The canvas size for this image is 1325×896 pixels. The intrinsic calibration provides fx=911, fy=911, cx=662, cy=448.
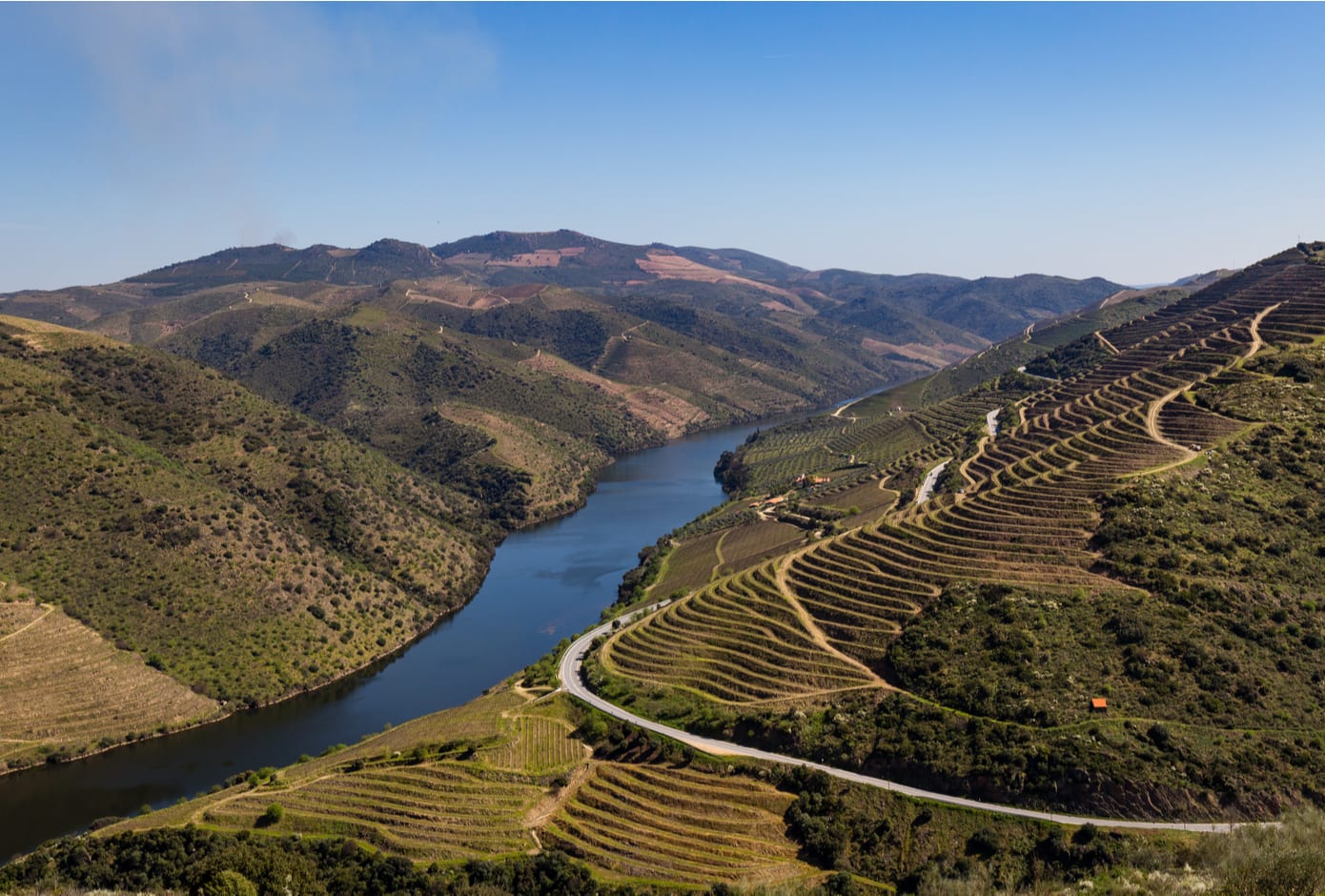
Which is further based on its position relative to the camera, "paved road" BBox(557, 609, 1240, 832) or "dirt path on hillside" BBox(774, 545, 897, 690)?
"dirt path on hillside" BBox(774, 545, 897, 690)

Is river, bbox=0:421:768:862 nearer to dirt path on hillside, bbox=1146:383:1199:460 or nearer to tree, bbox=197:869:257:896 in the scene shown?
tree, bbox=197:869:257:896

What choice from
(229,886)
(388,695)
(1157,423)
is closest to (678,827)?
(229,886)

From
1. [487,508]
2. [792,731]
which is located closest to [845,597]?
[792,731]

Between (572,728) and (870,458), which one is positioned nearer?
(572,728)

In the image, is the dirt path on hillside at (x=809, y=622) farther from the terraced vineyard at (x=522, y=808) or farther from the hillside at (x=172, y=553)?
the hillside at (x=172, y=553)

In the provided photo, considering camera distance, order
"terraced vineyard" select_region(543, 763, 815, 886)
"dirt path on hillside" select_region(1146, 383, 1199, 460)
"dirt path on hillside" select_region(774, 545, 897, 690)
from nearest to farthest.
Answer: "terraced vineyard" select_region(543, 763, 815, 886)
"dirt path on hillside" select_region(774, 545, 897, 690)
"dirt path on hillside" select_region(1146, 383, 1199, 460)

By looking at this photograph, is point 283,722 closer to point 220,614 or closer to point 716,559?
point 220,614

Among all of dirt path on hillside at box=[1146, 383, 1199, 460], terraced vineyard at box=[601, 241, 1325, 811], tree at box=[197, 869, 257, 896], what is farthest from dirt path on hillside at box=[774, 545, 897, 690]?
tree at box=[197, 869, 257, 896]
